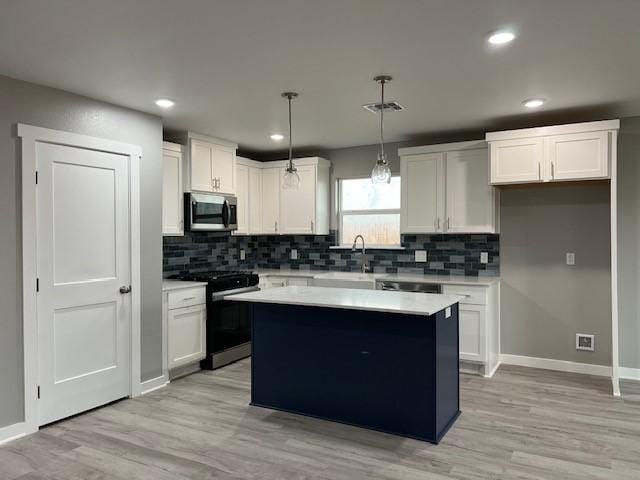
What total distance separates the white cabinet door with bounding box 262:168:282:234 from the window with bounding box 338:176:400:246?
2.53 feet

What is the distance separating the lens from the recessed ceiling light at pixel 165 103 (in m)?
3.71

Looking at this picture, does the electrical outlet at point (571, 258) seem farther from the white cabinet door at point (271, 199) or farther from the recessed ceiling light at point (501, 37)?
the white cabinet door at point (271, 199)

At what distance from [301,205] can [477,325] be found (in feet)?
7.95

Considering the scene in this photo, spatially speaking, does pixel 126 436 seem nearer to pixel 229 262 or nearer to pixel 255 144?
pixel 229 262

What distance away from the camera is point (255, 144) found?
18.4 feet

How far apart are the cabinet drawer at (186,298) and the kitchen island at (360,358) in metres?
1.05

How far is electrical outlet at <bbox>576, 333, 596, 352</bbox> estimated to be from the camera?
14.7 feet

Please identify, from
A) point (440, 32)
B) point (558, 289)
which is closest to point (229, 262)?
point (558, 289)

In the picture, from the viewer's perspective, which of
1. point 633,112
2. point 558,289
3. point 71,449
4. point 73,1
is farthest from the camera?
point 558,289

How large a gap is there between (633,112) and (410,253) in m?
2.45

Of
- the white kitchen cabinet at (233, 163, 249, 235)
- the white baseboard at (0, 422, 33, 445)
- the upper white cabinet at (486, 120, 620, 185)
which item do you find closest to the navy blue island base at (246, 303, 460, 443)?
the white baseboard at (0, 422, 33, 445)

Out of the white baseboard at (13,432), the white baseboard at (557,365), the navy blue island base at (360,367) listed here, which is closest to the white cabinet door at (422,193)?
the white baseboard at (557,365)

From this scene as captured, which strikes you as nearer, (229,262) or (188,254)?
(188,254)

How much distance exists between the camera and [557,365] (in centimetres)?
465
